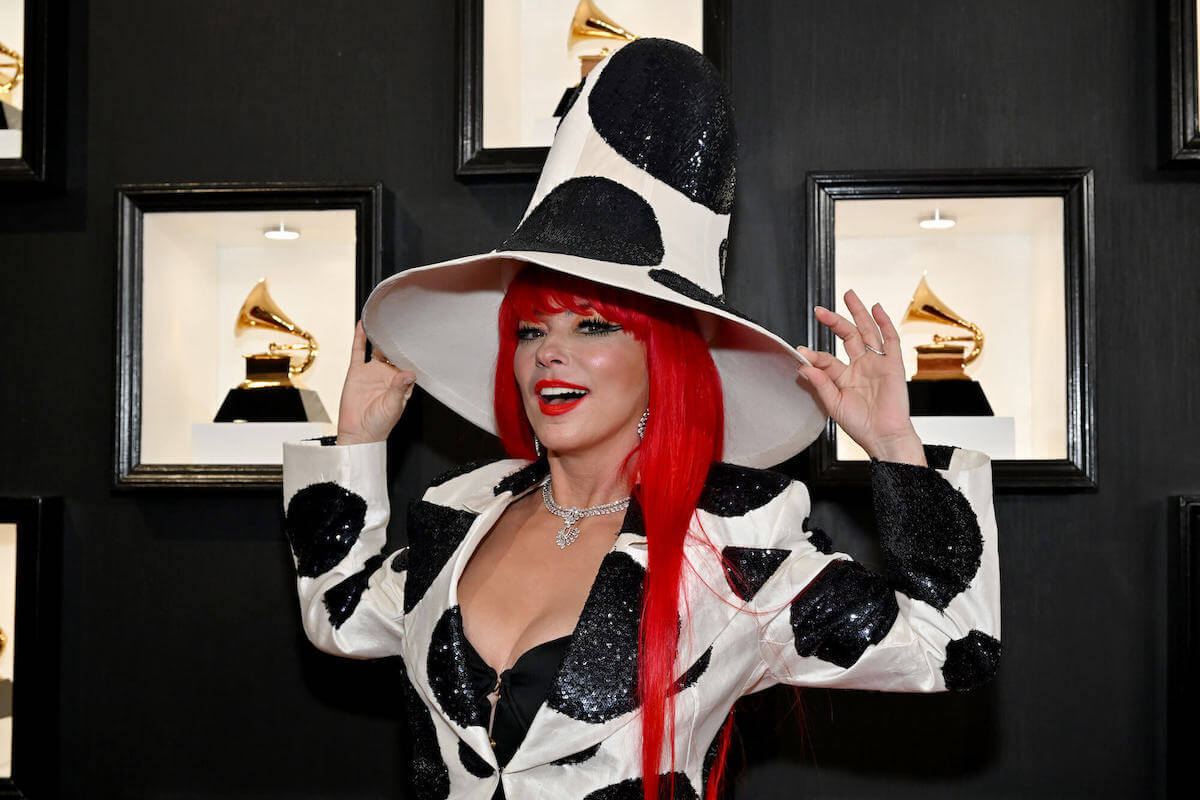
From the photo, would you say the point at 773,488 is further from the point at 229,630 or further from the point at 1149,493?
the point at 229,630

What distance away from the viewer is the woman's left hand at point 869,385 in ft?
4.16

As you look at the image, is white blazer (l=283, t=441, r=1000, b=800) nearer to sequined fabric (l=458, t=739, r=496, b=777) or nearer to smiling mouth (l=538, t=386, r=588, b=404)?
sequined fabric (l=458, t=739, r=496, b=777)

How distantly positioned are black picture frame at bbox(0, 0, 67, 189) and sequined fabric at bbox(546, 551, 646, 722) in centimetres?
134

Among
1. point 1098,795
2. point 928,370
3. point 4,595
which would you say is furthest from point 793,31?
point 4,595

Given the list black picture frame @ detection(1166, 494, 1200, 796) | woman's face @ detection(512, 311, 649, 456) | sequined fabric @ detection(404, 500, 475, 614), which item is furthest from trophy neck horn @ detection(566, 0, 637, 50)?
black picture frame @ detection(1166, 494, 1200, 796)

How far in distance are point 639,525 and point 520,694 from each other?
26 centimetres

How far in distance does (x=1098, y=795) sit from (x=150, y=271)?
75.0 inches

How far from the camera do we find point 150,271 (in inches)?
73.7

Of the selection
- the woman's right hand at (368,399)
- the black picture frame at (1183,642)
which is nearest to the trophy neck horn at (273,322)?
the woman's right hand at (368,399)

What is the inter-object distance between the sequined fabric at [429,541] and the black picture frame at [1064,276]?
0.66 meters

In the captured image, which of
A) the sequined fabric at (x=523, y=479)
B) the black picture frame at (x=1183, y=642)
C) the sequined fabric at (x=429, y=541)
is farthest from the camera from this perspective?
the black picture frame at (x=1183, y=642)

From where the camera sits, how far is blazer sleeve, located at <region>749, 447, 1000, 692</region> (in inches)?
48.3

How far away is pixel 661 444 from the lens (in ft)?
4.50

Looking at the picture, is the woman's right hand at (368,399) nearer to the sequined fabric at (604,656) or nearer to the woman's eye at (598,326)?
the woman's eye at (598,326)
